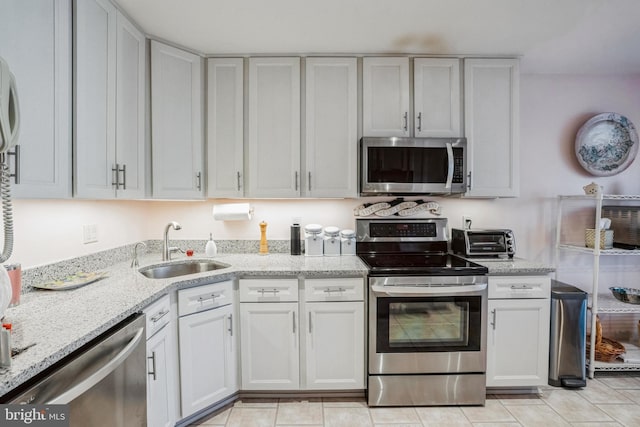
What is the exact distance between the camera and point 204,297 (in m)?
1.96

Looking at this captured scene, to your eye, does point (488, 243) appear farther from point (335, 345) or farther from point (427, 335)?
point (335, 345)

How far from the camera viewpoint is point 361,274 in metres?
2.14

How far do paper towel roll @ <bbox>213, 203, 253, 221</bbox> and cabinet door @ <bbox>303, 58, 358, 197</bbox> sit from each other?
21.0 inches

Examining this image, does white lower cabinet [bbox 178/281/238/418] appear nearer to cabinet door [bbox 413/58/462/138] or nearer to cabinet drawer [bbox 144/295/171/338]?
cabinet drawer [bbox 144/295/171/338]

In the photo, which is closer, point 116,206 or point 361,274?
point 361,274

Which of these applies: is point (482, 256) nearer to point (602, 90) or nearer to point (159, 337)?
point (602, 90)

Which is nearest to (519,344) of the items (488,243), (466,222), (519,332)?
(519,332)

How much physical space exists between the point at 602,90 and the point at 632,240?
4.35 feet

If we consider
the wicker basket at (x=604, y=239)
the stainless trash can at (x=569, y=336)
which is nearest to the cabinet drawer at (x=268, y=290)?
the stainless trash can at (x=569, y=336)

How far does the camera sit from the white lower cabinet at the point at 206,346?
74.2 inches

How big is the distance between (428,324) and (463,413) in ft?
1.96

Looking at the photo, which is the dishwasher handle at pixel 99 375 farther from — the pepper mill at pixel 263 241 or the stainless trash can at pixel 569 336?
the stainless trash can at pixel 569 336

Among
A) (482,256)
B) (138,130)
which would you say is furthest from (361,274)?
(138,130)

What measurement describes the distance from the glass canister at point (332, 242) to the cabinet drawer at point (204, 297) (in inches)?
32.0
